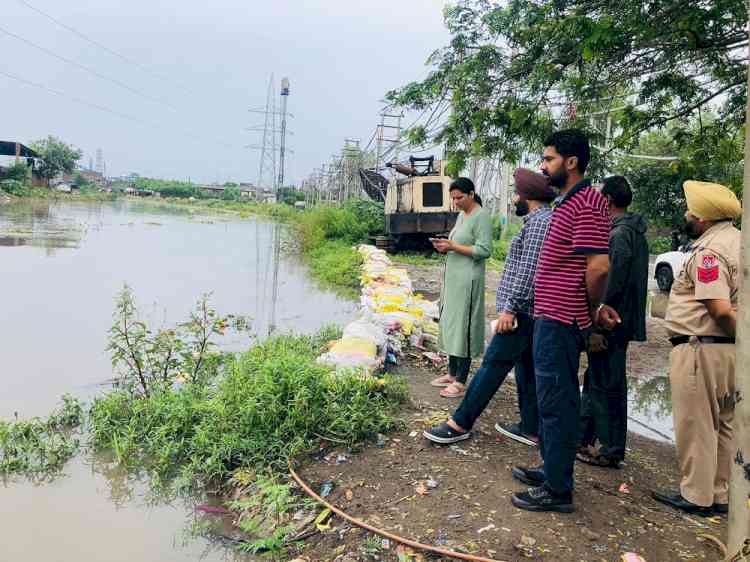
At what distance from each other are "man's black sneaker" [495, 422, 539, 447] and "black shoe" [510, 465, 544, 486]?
0.53m

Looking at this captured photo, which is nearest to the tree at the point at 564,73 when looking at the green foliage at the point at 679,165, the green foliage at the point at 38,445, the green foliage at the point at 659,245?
the green foliage at the point at 679,165

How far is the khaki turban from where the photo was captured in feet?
8.59

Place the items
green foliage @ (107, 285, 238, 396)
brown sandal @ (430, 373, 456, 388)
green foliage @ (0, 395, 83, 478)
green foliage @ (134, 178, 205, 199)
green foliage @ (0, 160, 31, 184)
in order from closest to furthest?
green foliage @ (0, 395, 83, 478), brown sandal @ (430, 373, 456, 388), green foliage @ (107, 285, 238, 396), green foliage @ (0, 160, 31, 184), green foliage @ (134, 178, 205, 199)

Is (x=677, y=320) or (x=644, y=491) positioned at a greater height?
(x=677, y=320)

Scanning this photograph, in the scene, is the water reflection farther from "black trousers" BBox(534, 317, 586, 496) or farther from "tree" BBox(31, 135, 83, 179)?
"tree" BBox(31, 135, 83, 179)

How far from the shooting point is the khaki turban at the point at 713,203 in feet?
8.59

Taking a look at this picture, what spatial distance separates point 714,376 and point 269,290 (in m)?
8.27

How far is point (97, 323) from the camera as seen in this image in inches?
271

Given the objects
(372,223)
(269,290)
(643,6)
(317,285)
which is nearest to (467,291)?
(643,6)

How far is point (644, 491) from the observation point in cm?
296

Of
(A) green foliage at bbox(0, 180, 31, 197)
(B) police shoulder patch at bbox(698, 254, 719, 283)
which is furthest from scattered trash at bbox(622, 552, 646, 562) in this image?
(A) green foliage at bbox(0, 180, 31, 197)

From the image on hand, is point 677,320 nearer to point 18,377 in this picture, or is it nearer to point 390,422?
point 390,422

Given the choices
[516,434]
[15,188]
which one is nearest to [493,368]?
[516,434]

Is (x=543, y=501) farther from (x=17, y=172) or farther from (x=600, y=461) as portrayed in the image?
(x=17, y=172)
